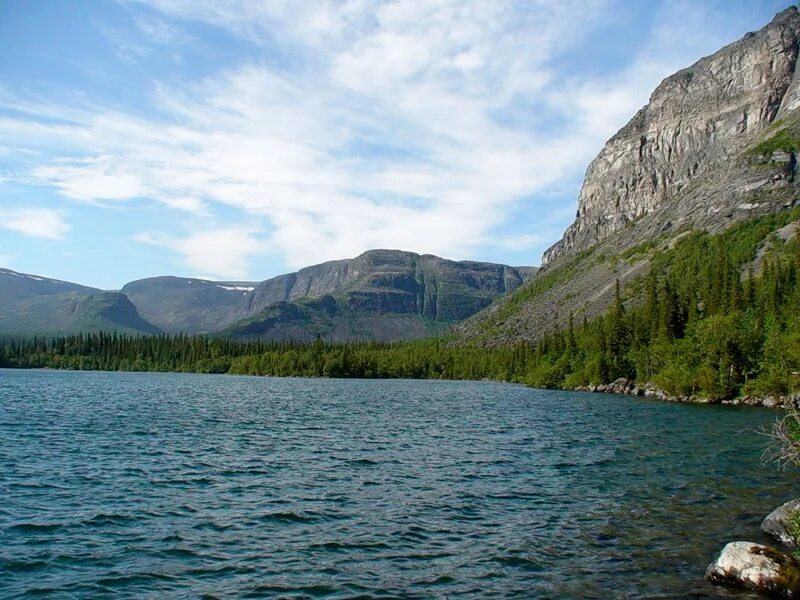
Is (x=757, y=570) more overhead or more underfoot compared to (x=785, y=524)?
more underfoot

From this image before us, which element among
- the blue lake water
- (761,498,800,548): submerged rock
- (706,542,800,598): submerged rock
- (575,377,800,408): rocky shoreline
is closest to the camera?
(706,542,800,598): submerged rock

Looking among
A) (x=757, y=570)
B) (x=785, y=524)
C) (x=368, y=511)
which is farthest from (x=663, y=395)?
(x=757, y=570)

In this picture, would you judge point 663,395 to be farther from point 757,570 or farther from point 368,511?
point 757,570

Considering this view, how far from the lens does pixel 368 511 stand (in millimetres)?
27078

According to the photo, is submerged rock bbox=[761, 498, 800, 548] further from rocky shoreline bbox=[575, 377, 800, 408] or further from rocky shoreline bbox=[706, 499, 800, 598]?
rocky shoreline bbox=[575, 377, 800, 408]

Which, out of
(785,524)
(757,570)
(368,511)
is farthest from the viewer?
(368,511)

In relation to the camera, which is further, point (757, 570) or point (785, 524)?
point (785, 524)

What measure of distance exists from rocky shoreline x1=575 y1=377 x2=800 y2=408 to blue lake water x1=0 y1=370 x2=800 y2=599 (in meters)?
35.1

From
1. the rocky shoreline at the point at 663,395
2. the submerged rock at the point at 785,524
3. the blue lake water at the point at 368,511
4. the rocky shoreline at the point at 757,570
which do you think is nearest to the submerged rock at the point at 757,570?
the rocky shoreline at the point at 757,570

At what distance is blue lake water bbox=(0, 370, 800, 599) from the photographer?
19.0 meters

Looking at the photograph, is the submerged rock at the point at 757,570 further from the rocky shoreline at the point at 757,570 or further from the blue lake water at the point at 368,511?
the blue lake water at the point at 368,511

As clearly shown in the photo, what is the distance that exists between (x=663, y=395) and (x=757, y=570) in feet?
343

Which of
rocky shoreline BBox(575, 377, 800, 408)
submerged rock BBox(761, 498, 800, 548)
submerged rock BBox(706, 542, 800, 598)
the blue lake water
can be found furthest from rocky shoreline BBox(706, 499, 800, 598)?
rocky shoreline BBox(575, 377, 800, 408)

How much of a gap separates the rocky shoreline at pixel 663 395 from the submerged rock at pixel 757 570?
162 feet
